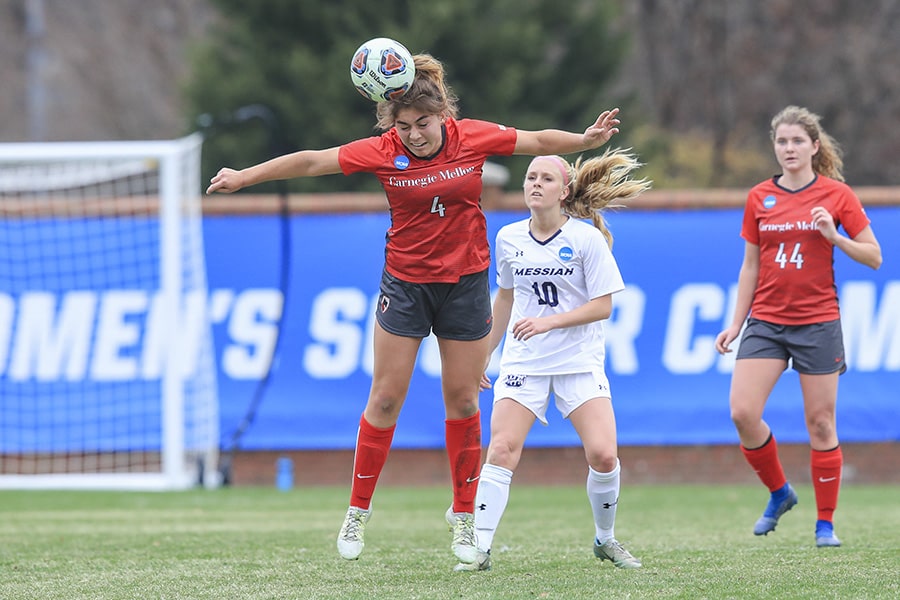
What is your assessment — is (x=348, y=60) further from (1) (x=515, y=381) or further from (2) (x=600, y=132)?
(2) (x=600, y=132)

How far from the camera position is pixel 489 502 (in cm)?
616

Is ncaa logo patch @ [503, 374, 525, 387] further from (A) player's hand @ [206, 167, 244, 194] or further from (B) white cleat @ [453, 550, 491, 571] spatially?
(A) player's hand @ [206, 167, 244, 194]

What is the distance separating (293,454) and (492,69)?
376 inches

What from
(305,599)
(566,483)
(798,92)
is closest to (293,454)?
(566,483)

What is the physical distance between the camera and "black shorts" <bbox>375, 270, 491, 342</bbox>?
20.4 ft

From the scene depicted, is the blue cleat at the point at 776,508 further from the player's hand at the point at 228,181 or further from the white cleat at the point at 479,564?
the player's hand at the point at 228,181

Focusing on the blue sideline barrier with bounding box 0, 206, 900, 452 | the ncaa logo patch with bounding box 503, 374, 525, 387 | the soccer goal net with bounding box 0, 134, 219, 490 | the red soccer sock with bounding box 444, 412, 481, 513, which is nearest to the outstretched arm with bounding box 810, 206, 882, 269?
the ncaa logo patch with bounding box 503, 374, 525, 387

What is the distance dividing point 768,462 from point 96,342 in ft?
22.6

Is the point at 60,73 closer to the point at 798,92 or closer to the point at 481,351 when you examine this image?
the point at 798,92

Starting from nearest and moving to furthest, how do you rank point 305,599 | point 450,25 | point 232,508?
point 305,599, point 232,508, point 450,25

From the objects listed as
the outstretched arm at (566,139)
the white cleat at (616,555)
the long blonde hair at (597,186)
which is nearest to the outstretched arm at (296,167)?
the outstretched arm at (566,139)

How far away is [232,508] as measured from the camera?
1018cm

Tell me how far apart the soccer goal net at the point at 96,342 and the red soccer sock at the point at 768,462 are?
6.02 m

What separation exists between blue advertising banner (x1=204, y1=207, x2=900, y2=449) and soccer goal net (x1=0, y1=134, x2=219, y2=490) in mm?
314
